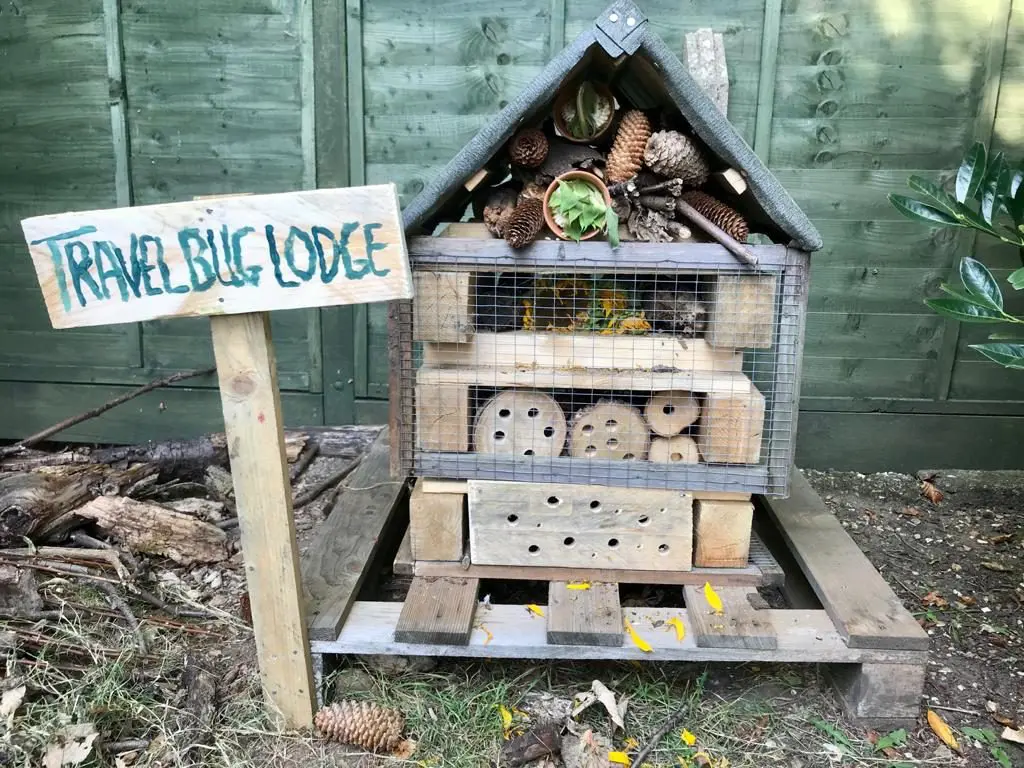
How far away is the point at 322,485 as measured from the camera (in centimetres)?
332

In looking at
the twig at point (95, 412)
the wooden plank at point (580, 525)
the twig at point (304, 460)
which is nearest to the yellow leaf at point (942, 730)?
the wooden plank at point (580, 525)

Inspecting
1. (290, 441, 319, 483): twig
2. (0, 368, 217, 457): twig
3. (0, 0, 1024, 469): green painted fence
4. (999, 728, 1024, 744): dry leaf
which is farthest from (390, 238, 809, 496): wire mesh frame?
(0, 368, 217, 457): twig

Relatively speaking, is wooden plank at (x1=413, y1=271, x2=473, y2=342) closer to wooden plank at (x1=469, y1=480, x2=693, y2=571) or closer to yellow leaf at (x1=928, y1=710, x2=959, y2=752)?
wooden plank at (x1=469, y1=480, x2=693, y2=571)

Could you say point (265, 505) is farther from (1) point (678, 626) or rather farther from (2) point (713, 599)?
(2) point (713, 599)

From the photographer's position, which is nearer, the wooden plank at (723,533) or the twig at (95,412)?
the wooden plank at (723,533)

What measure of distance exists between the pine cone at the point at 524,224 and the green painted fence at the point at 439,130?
5.56 feet

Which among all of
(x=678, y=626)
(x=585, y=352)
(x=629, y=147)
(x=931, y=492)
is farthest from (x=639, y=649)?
(x=931, y=492)

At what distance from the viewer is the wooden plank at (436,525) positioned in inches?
85.4

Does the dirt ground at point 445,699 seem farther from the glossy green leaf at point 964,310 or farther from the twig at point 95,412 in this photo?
the twig at point 95,412

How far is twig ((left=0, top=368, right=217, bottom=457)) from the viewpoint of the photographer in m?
3.33

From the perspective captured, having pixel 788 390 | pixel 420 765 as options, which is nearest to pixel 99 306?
pixel 420 765

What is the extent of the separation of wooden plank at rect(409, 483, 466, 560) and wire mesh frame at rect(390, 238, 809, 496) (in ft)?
0.25

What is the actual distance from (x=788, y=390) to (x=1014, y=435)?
7.73ft

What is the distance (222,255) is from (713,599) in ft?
4.98
